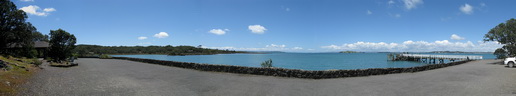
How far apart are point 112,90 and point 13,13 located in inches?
1498

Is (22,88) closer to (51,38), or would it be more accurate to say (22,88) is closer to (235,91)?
(235,91)

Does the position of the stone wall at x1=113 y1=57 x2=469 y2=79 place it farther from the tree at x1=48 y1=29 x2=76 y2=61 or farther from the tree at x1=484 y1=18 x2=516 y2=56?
the tree at x1=48 y1=29 x2=76 y2=61

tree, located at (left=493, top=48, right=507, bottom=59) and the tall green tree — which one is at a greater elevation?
the tall green tree

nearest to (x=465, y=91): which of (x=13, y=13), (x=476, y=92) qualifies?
(x=476, y=92)

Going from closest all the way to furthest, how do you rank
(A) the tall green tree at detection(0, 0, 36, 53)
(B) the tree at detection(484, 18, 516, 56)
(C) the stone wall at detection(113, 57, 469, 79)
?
(C) the stone wall at detection(113, 57, 469, 79)
(B) the tree at detection(484, 18, 516, 56)
(A) the tall green tree at detection(0, 0, 36, 53)

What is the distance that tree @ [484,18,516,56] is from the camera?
2644 centimetres

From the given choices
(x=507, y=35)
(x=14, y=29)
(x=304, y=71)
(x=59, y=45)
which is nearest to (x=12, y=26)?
(x=14, y=29)

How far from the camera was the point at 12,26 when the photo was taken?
34281 mm

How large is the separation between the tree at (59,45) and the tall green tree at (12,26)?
8.83m

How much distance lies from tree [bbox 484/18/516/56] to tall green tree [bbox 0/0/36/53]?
61.0 m

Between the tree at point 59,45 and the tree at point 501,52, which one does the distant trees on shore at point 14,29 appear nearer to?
the tree at point 59,45

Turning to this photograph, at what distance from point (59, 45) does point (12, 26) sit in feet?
39.6

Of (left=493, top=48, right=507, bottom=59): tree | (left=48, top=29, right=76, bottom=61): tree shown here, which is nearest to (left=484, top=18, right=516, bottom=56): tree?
(left=493, top=48, right=507, bottom=59): tree

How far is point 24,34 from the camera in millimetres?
35375
